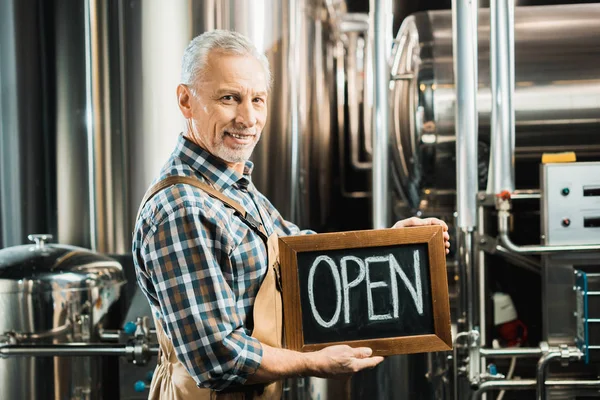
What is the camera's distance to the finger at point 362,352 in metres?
1.48

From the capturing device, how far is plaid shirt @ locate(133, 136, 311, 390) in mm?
1349

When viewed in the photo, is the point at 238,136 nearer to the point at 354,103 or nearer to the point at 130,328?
the point at 130,328

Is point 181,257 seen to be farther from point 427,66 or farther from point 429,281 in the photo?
point 427,66

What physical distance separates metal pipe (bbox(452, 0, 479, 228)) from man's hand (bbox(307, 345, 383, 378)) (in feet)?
3.13

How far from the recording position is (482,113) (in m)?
2.79

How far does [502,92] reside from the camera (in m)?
2.42

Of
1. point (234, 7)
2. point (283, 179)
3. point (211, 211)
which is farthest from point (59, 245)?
point (211, 211)

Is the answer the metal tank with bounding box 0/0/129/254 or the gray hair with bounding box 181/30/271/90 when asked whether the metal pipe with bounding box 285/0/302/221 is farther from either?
the gray hair with bounding box 181/30/271/90

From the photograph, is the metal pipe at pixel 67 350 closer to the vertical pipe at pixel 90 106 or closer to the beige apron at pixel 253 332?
the vertical pipe at pixel 90 106

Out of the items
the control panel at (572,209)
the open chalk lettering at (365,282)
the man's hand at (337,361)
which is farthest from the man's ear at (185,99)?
the control panel at (572,209)

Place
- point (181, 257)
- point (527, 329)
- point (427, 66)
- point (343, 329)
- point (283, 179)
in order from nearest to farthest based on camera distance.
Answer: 1. point (181, 257)
2. point (343, 329)
3. point (283, 179)
4. point (427, 66)
5. point (527, 329)

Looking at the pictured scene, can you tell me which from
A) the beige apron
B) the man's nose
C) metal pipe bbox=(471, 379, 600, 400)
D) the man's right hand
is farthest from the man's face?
metal pipe bbox=(471, 379, 600, 400)

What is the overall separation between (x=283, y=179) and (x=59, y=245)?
806mm

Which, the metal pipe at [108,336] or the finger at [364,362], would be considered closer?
the finger at [364,362]
